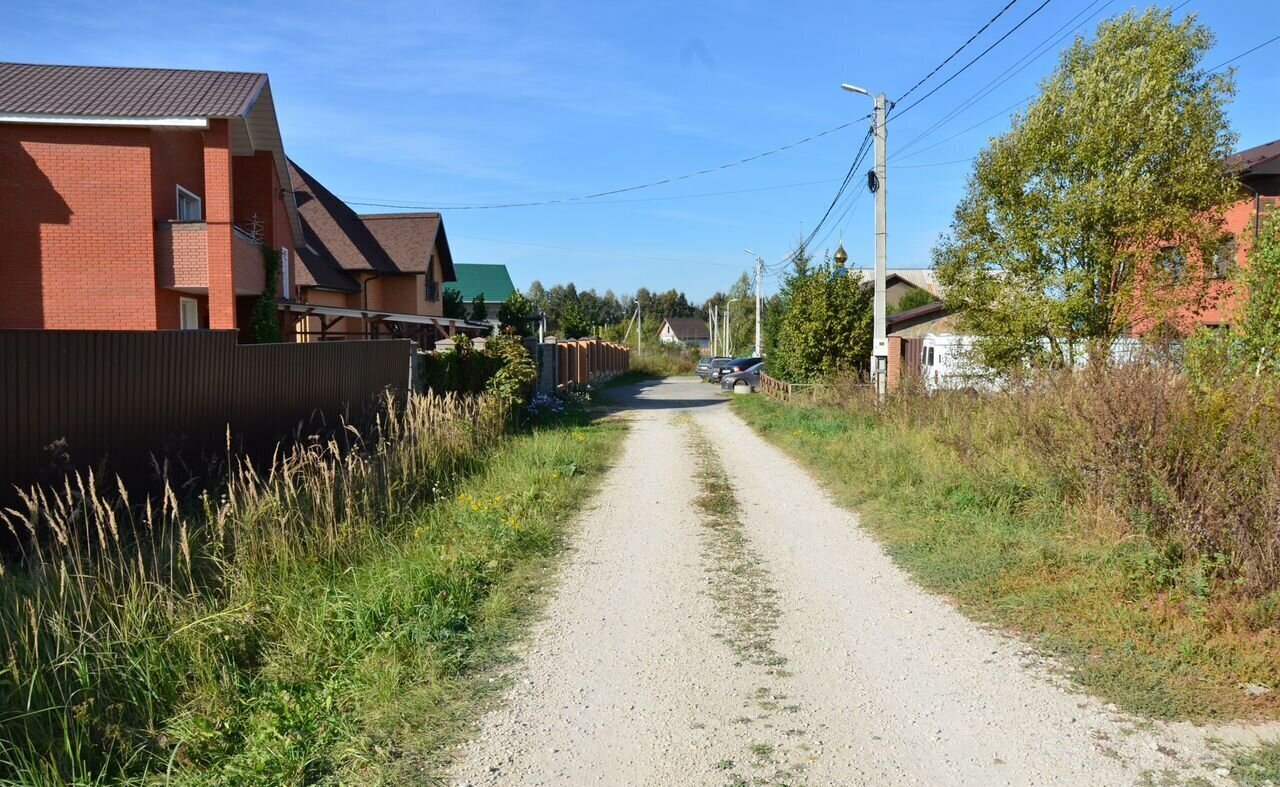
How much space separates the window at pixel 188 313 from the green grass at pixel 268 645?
10607 millimetres

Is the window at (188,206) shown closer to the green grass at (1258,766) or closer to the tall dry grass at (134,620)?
the tall dry grass at (134,620)

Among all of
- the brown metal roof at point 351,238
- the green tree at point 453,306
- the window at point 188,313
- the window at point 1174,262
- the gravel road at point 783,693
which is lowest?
the gravel road at point 783,693

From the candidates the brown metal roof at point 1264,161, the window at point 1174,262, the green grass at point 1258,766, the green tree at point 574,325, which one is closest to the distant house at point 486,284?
the green tree at point 574,325

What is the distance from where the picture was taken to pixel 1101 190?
50.6ft

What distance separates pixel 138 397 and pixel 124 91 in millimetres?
10672

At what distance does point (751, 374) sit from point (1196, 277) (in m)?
23.7

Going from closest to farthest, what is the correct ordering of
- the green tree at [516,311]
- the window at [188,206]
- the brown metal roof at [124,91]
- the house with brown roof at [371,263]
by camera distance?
the brown metal roof at [124,91]
the window at [188,206]
the house with brown roof at [371,263]
the green tree at [516,311]

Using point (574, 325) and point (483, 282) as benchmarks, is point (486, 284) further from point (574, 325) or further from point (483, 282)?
point (574, 325)

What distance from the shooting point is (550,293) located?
389ft

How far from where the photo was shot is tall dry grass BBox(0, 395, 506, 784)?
12.9 feet

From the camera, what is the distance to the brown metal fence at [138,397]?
679 centimetres

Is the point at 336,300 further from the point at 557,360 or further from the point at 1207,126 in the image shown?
the point at 1207,126

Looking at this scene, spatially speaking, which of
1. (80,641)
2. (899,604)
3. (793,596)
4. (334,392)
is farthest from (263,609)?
(334,392)

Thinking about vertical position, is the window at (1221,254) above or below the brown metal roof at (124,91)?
below
